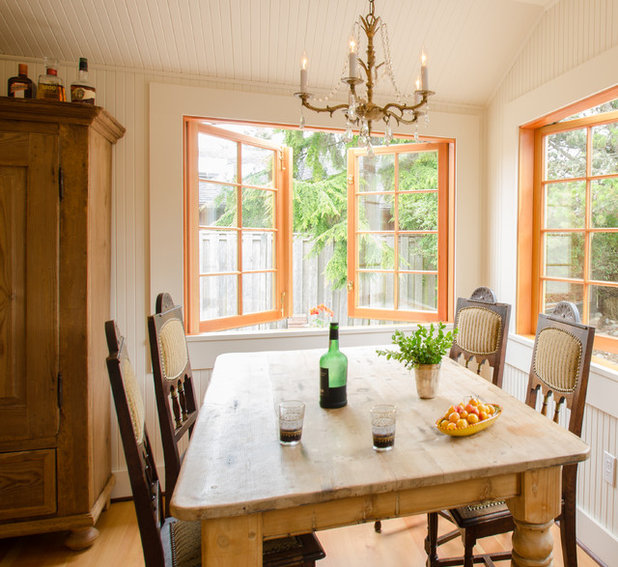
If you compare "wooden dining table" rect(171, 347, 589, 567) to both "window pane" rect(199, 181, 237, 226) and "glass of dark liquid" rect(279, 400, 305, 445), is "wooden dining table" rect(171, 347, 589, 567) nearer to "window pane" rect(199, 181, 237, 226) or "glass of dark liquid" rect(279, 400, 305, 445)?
"glass of dark liquid" rect(279, 400, 305, 445)

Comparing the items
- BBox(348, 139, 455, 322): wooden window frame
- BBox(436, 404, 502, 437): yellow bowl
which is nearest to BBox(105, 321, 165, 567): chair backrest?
BBox(436, 404, 502, 437): yellow bowl

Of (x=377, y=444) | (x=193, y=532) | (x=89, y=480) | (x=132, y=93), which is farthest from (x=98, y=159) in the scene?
(x=377, y=444)

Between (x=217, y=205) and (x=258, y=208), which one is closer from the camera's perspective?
(x=217, y=205)

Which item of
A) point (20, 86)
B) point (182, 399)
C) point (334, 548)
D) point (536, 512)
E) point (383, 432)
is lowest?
point (334, 548)

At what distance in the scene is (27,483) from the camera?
190 centimetres

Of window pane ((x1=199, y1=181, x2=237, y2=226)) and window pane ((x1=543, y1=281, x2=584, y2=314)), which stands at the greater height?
window pane ((x1=199, y1=181, x2=237, y2=226))

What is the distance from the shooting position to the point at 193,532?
1283mm

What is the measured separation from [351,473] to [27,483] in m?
1.64

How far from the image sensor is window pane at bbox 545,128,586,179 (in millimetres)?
2299

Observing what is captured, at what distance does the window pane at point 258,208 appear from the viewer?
2.70 metres

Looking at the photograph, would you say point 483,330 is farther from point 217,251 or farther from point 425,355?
point 217,251

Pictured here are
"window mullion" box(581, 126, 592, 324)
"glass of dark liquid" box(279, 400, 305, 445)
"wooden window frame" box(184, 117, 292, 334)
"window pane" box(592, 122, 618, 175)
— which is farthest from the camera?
"wooden window frame" box(184, 117, 292, 334)

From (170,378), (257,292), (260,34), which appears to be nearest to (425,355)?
(170,378)

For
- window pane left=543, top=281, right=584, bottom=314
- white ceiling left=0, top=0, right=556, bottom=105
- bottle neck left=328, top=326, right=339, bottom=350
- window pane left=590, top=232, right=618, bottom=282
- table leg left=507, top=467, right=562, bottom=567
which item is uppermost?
white ceiling left=0, top=0, right=556, bottom=105
